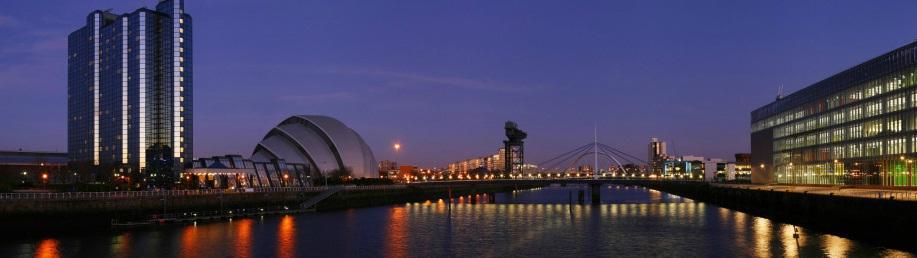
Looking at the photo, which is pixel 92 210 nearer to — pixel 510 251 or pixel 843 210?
pixel 510 251

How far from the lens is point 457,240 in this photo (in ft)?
184

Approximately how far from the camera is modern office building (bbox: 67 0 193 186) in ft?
456

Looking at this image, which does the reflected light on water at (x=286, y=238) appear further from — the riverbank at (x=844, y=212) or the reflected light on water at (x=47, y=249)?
the riverbank at (x=844, y=212)

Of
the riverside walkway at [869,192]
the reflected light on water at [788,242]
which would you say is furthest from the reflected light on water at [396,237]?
the riverside walkway at [869,192]

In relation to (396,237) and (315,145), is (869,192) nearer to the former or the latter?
(396,237)

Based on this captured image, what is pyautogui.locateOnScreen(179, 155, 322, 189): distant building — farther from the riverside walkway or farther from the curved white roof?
the riverside walkway

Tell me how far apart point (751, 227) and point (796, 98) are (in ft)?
216

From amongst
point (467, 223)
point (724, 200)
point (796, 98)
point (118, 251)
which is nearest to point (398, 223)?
point (467, 223)

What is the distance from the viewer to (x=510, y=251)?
49.4 metres

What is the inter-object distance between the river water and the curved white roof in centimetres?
6320

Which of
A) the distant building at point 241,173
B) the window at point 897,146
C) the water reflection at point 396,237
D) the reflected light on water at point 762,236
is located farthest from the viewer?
the distant building at point 241,173

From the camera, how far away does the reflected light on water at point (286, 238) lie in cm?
4791

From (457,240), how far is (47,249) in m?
26.6

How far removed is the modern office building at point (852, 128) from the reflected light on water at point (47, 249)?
270 feet
